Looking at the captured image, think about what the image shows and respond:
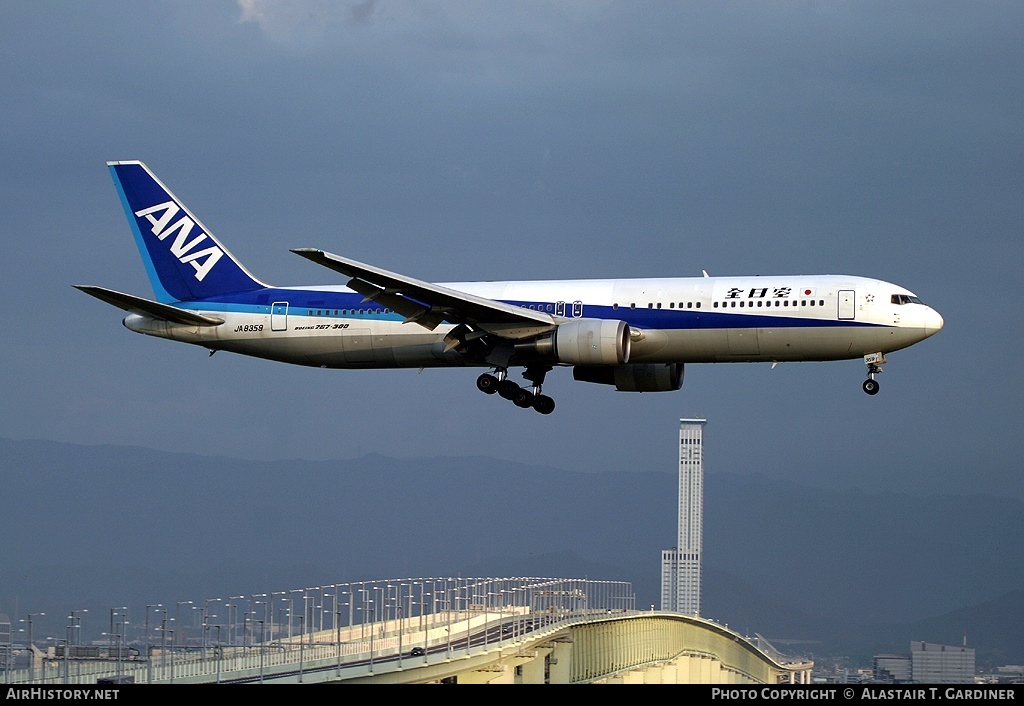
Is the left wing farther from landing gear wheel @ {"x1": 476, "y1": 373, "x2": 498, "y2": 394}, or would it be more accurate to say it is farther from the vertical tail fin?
the vertical tail fin

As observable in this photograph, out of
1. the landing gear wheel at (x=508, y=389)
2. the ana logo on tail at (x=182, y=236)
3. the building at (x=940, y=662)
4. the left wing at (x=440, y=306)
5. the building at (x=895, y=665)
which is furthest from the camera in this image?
the building at (x=940, y=662)

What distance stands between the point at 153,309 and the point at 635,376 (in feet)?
66.8

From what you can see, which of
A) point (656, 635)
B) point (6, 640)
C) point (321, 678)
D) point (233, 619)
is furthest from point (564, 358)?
point (656, 635)

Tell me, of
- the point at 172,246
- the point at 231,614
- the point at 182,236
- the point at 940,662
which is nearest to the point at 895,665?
the point at 940,662

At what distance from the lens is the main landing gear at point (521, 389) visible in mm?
59000

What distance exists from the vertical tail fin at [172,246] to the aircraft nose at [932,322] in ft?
92.5

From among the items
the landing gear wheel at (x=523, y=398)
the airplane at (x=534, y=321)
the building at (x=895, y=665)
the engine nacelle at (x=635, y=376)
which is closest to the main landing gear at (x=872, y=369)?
the airplane at (x=534, y=321)

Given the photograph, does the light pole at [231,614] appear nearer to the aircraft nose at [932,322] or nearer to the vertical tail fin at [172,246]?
the vertical tail fin at [172,246]

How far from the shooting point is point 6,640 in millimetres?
59219

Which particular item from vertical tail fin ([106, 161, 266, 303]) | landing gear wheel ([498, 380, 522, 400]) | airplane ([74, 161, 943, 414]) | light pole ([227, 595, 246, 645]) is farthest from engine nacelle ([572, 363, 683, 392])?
light pole ([227, 595, 246, 645])

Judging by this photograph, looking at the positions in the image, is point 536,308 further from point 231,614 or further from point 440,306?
point 231,614
